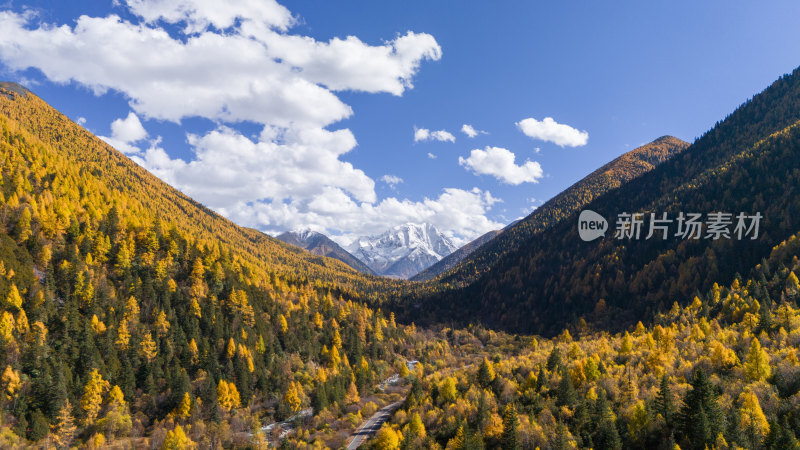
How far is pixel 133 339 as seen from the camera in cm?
13075

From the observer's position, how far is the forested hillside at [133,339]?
107688mm

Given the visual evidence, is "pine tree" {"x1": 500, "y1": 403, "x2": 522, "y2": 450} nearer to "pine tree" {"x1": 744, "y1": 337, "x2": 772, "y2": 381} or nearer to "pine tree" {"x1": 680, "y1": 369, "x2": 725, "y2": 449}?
"pine tree" {"x1": 680, "y1": 369, "x2": 725, "y2": 449}

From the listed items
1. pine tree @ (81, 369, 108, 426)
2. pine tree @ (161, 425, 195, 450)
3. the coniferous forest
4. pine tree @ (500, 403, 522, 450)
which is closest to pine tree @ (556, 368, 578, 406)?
the coniferous forest

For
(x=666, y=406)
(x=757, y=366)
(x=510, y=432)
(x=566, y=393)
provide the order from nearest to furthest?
(x=666, y=406)
(x=510, y=432)
(x=757, y=366)
(x=566, y=393)

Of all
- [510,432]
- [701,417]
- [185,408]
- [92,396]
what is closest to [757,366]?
[701,417]

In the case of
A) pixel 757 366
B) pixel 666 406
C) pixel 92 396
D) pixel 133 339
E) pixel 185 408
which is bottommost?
pixel 185 408

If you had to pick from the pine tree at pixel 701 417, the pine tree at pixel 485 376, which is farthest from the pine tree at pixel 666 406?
the pine tree at pixel 485 376

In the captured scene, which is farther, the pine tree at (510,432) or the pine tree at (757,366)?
the pine tree at (757,366)

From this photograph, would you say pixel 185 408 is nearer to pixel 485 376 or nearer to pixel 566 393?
pixel 485 376

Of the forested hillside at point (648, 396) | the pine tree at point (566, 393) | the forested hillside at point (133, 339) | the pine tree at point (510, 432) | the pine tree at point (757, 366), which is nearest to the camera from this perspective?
the forested hillside at point (648, 396)

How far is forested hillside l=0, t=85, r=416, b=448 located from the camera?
108 metres

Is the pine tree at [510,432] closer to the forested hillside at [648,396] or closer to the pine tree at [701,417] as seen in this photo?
the forested hillside at [648,396]

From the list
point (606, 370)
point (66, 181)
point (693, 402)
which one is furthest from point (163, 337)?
point (693, 402)

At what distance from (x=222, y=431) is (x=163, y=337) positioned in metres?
44.9
